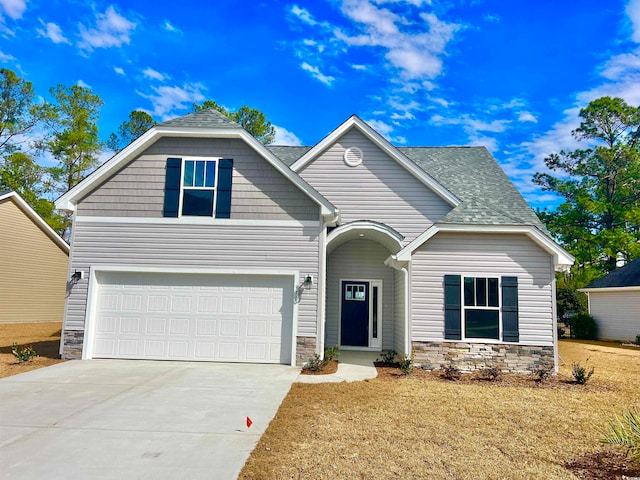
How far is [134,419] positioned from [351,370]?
5.35m

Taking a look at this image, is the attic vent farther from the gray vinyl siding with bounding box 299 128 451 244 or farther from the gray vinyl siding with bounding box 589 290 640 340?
the gray vinyl siding with bounding box 589 290 640 340

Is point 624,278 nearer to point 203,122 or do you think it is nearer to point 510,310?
point 510,310

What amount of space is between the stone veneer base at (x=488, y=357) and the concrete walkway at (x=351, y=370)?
1327mm

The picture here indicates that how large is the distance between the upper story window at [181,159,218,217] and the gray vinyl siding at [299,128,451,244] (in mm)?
3080

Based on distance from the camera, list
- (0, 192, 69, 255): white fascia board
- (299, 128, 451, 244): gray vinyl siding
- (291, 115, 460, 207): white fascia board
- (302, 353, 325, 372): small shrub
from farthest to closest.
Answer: (0, 192, 69, 255): white fascia board
(299, 128, 451, 244): gray vinyl siding
(291, 115, 460, 207): white fascia board
(302, 353, 325, 372): small shrub

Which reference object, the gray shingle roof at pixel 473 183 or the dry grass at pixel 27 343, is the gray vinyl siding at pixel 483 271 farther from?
the dry grass at pixel 27 343

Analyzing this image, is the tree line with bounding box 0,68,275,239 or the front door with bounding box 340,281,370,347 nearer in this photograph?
the front door with bounding box 340,281,370,347

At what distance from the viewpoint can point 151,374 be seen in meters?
8.95

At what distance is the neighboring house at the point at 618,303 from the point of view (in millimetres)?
18859

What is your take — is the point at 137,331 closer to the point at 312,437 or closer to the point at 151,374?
the point at 151,374

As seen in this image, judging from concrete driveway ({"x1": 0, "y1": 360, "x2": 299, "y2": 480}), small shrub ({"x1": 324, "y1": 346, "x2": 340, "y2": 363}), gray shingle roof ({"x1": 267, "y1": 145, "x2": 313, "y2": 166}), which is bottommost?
concrete driveway ({"x1": 0, "y1": 360, "x2": 299, "y2": 480})

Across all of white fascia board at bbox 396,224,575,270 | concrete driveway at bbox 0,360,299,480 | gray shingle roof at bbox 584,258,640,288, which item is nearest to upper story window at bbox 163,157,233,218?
concrete driveway at bbox 0,360,299,480

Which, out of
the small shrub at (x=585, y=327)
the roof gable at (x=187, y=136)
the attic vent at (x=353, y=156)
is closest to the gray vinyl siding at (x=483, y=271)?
the roof gable at (x=187, y=136)

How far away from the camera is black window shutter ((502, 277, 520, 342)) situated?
1007 centimetres
